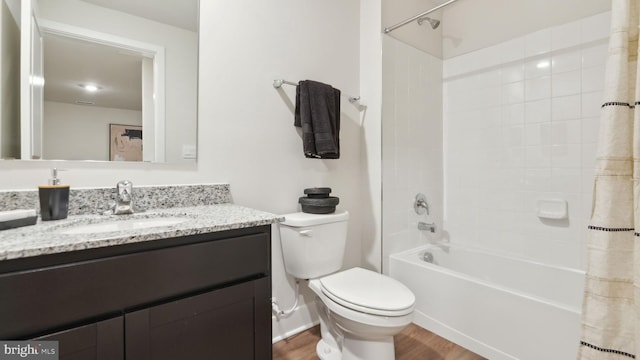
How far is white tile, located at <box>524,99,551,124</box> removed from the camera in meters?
1.91

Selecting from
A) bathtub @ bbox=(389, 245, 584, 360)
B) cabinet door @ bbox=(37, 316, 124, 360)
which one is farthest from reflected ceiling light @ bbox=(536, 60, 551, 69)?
cabinet door @ bbox=(37, 316, 124, 360)

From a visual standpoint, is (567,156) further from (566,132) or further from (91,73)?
(91,73)

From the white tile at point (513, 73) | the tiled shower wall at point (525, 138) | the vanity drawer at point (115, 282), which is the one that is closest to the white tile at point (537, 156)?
the tiled shower wall at point (525, 138)

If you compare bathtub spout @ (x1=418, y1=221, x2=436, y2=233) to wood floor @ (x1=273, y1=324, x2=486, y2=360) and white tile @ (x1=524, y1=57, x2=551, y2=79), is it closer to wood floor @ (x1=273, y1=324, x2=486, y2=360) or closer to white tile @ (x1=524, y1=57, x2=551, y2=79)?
wood floor @ (x1=273, y1=324, x2=486, y2=360)

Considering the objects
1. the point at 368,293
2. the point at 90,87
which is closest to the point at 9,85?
the point at 90,87

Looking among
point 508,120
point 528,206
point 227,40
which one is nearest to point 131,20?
point 227,40

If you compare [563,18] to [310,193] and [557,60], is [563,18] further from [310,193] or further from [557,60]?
[310,193]

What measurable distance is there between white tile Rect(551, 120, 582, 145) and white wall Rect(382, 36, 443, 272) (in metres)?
0.76

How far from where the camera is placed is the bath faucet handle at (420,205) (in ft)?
7.26

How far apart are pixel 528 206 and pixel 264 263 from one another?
6.31 ft

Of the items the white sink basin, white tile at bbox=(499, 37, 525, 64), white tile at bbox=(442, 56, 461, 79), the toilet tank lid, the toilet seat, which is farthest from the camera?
white tile at bbox=(442, 56, 461, 79)

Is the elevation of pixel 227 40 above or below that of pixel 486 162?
above

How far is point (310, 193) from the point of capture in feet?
5.42

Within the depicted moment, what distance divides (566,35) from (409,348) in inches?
85.1
